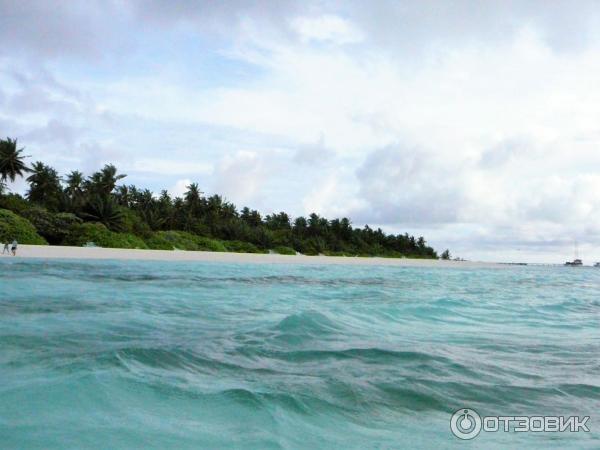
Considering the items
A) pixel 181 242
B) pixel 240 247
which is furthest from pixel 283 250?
pixel 181 242

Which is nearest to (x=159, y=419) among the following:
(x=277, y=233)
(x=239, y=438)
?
(x=239, y=438)

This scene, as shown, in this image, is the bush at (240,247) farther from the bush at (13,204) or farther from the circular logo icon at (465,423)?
the circular logo icon at (465,423)

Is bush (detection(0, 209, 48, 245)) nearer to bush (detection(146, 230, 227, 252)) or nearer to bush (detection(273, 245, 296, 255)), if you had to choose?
bush (detection(146, 230, 227, 252))

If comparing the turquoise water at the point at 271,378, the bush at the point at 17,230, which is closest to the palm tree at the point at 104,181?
the bush at the point at 17,230

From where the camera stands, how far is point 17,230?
3102 centimetres

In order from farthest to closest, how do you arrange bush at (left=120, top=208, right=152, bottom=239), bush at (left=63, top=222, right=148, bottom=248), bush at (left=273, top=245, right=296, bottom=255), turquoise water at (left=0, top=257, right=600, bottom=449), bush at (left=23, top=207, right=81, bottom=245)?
bush at (left=273, top=245, right=296, bottom=255)
bush at (left=120, top=208, right=152, bottom=239)
bush at (left=63, top=222, right=148, bottom=248)
bush at (left=23, top=207, right=81, bottom=245)
turquoise water at (left=0, top=257, right=600, bottom=449)

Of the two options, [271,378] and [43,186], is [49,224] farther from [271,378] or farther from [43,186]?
[271,378]

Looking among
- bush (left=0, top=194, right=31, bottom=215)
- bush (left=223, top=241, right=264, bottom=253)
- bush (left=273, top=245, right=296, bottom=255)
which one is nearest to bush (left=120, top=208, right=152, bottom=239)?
bush (left=0, top=194, right=31, bottom=215)

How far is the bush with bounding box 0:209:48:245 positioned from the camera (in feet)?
99.6

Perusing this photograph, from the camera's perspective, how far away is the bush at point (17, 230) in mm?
30362

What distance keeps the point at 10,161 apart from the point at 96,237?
10293mm

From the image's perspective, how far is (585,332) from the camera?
8531mm

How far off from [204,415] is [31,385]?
150cm

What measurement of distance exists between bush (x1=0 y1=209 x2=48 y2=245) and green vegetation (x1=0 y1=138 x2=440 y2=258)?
2.0 inches
